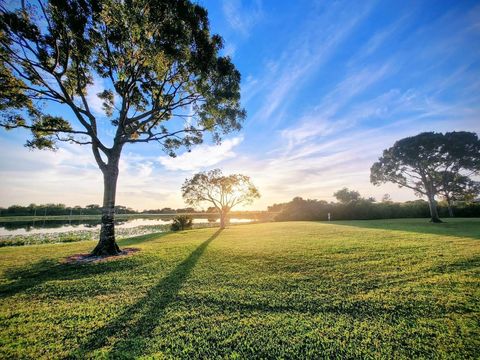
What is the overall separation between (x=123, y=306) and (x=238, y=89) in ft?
31.6

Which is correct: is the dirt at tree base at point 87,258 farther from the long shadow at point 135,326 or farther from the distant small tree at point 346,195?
the distant small tree at point 346,195

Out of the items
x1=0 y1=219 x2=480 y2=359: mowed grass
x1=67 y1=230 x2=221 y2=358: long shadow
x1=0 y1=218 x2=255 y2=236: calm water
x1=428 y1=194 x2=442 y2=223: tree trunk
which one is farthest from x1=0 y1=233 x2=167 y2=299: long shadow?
x1=428 y1=194 x2=442 y2=223: tree trunk

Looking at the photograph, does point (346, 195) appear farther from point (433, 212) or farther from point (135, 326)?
point (135, 326)

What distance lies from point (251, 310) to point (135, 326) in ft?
5.71

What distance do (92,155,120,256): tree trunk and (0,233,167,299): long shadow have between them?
47.1 inches

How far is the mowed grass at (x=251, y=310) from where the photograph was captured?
2361mm

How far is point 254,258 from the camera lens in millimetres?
6441

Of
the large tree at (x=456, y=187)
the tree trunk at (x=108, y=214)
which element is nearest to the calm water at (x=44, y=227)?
the tree trunk at (x=108, y=214)

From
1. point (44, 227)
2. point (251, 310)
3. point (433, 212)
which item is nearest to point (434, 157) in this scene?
point (433, 212)

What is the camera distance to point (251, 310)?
10.5ft

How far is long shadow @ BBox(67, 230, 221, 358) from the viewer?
7.89 feet

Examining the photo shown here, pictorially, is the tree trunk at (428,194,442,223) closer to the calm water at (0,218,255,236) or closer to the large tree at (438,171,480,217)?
the large tree at (438,171,480,217)

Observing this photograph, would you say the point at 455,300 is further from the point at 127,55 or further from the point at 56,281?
the point at 127,55

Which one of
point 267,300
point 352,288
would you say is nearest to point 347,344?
point 267,300
